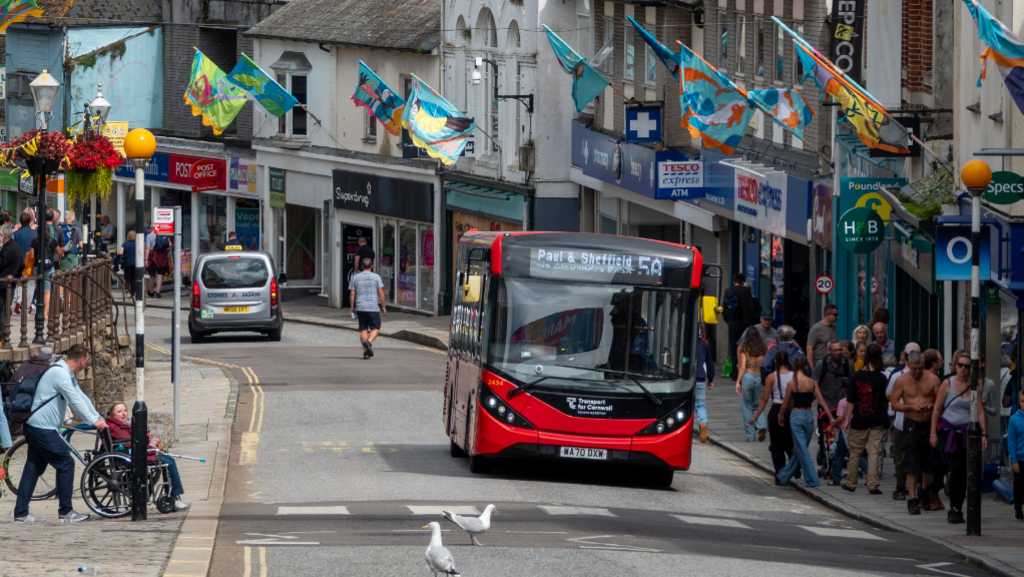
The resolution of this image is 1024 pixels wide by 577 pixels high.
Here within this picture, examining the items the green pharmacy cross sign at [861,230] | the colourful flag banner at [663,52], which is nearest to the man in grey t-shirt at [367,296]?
the colourful flag banner at [663,52]

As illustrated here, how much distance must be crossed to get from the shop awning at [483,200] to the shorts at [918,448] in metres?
22.0

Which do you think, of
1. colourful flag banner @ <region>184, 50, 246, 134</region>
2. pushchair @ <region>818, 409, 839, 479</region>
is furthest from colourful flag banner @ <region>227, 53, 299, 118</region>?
pushchair @ <region>818, 409, 839, 479</region>

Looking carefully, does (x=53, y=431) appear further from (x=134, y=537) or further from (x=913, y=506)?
(x=913, y=506)

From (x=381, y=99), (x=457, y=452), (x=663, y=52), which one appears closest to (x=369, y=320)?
(x=381, y=99)

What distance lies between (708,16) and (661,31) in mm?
2202

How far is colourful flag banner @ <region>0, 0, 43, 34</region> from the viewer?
18.4 m

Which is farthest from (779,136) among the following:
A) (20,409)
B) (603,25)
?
(20,409)

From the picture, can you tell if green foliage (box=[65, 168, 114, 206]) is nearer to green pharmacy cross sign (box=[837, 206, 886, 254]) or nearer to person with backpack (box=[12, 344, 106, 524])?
green pharmacy cross sign (box=[837, 206, 886, 254])

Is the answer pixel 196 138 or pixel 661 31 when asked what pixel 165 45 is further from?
pixel 661 31

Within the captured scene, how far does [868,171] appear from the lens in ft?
72.8

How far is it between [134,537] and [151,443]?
192 cm

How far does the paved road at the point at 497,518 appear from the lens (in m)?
11.2

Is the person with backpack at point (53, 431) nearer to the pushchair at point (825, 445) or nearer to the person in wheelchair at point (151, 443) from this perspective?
the person in wheelchair at point (151, 443)

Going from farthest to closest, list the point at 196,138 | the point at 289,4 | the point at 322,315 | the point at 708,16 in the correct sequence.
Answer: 1. the point at 196,138
2. the point at 289,4
3. the point at 322,315
4. the point at 708,16
